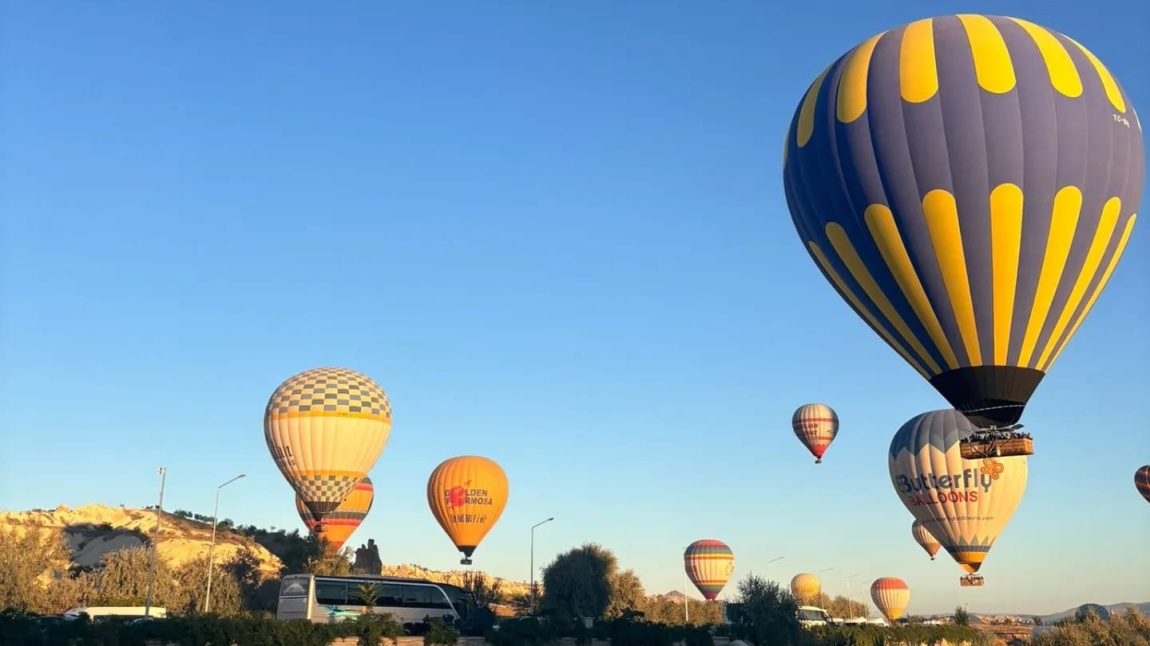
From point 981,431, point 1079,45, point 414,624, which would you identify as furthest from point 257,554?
point 1079,45

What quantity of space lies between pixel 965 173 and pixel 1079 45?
7.58m

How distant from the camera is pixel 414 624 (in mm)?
42188

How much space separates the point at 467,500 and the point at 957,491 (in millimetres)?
38400

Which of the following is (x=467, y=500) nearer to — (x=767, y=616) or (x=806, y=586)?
(x=767, y=616)

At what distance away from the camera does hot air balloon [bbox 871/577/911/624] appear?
347 feet

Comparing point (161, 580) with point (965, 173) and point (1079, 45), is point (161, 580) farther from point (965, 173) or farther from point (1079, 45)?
point (1079, 45)

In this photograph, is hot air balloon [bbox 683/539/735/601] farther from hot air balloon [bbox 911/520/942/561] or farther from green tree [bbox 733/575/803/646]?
green tree [bbox 733/575/803/646]

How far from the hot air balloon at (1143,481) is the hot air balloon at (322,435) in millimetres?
67470

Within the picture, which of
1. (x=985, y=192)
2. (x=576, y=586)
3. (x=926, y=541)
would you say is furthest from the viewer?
(x=926, y=541)

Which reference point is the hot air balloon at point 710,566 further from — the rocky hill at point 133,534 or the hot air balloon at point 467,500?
the rocky hill at point 133,534

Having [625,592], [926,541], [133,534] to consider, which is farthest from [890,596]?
[133,534]

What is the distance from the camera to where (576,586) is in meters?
67.4

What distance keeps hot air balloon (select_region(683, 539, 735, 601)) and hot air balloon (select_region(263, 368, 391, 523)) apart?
127 feet

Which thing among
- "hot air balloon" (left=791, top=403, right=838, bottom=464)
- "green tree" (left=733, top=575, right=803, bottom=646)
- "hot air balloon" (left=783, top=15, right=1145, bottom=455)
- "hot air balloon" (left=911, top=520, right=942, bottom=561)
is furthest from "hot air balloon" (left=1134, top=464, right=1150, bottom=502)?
"hot air balloon" (left=783, top=15, right=1145, bottom=455)
